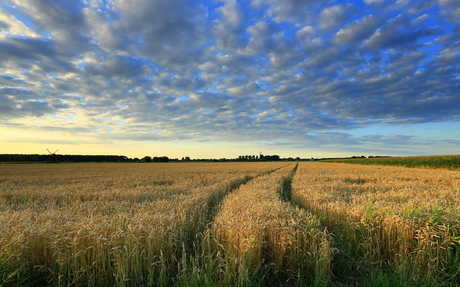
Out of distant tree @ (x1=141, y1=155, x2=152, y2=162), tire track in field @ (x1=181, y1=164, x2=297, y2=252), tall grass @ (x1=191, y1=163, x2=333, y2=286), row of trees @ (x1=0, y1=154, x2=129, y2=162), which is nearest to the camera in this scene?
tall grass @ (x1=191, y1=163, x2=333, y2=286)

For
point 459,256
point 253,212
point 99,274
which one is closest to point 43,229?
point 99,274

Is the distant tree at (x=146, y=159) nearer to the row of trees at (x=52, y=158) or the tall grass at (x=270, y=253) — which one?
the row of trees at (x=52, y=158)

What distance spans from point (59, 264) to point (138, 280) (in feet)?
4.56

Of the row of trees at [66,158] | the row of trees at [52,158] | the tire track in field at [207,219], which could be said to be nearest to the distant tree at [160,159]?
the row of trees at [66,158]

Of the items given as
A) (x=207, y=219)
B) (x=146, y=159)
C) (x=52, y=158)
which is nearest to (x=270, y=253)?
(x=207, y=219)

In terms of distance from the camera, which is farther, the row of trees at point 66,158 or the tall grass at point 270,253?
the row of trees at point 66,158

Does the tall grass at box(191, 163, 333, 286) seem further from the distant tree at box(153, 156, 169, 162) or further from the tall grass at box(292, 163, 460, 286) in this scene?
the distant tree at box(153, 156, 169, 162)

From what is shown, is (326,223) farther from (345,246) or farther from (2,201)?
(2,201)

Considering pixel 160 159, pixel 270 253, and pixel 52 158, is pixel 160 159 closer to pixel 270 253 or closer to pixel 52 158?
pixel 52 158

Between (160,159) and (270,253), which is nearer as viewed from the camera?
(270,253)

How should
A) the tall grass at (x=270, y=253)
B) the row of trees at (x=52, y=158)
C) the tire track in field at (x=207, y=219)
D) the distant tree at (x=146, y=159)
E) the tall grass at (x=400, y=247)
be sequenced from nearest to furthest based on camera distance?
1. the tall grass at (x=270, y=253)
2. the tall grass at (x=400, y=247)
3. the tire track in field at (x=207, y=219)
4. the row of trees at (x=52, y=158)
5. the distant tree at (x=146, y=159)

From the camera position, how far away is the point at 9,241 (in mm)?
4164

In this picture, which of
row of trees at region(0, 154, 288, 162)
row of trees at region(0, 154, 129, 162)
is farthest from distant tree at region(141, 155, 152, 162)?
row of trees at region(0, 154, 129, 162)

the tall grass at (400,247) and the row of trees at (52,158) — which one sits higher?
the row of trees at (52,158)
